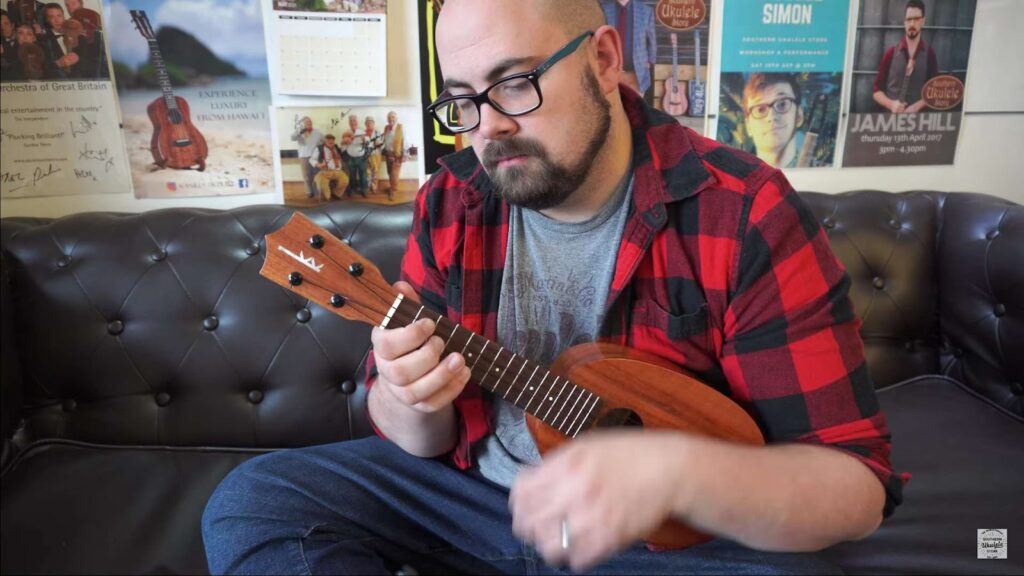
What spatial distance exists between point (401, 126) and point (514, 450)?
0.88 metres

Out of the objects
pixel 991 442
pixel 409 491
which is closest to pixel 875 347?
pixel 991 442

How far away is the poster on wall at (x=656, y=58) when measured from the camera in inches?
59.0

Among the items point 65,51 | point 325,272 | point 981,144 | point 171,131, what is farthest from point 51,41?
point 981,144

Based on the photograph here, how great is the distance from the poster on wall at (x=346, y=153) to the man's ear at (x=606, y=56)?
0.69 m

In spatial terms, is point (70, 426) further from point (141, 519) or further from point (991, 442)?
point (991, 442)

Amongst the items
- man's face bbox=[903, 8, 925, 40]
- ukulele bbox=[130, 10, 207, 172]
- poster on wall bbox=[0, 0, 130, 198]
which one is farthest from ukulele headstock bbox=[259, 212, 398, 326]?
man's face bbox=[903, 8, 925, 40]

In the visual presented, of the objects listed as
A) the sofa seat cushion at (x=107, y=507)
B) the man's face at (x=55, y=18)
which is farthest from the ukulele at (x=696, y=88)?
the man's face at (x=55, y=18)

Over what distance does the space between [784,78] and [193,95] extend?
1.47m

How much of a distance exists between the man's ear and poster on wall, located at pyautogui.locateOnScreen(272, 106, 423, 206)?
0.69 m

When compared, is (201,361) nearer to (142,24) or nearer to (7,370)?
(7,370)

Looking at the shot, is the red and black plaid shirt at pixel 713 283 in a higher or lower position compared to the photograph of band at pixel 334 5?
lower

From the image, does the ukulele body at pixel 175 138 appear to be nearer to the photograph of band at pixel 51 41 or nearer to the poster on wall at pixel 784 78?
the photograph of band at pixel 51 41

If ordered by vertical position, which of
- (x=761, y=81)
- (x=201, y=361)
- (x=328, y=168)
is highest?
(x=761, y=81)

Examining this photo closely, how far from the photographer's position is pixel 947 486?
117 cm
